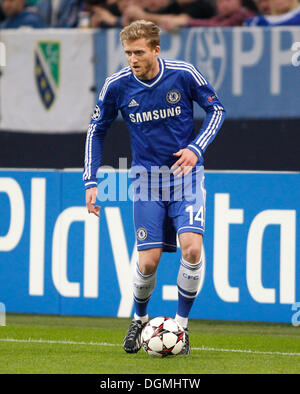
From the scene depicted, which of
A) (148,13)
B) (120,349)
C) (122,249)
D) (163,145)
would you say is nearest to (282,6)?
(148,13)

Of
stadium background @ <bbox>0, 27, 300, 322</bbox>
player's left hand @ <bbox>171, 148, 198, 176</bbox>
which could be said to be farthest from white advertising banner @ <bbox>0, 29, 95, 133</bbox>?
player's left hand @ <bbox>171, 148, 198, 176</bbox>

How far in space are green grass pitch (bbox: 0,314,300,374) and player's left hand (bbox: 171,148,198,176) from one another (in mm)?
1181

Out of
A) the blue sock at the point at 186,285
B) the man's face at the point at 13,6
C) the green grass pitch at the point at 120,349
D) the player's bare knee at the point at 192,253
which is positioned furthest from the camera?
the man's face at the point at 13,6

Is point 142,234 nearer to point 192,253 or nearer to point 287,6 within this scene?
point 192,253

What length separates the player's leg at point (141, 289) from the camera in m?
6.40

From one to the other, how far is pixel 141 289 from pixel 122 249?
1.79 meters

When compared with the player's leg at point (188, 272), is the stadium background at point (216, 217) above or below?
above

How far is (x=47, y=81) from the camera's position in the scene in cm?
1138

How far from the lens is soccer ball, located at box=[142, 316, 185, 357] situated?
19.9ft

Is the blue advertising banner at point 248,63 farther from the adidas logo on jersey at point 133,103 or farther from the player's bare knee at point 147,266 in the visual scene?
the player's bare knee at point 147,266

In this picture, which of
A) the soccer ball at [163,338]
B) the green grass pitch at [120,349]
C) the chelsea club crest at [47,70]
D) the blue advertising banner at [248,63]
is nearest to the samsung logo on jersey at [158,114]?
the soccer ball at [163,338]

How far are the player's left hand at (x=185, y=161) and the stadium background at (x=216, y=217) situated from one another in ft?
6.57

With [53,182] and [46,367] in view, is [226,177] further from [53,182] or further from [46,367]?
[46,367]
